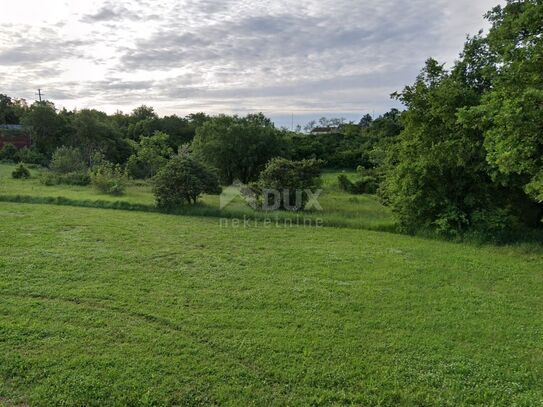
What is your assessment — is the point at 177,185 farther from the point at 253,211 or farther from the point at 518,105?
the point at 518,105

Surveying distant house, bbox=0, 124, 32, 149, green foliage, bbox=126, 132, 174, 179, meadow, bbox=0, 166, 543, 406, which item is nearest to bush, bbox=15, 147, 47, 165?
distant house, bbox=0, 124, 32, 149

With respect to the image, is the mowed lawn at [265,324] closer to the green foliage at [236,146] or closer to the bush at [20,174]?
the green foliage at [236,146]

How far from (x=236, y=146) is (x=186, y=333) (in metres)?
16.8

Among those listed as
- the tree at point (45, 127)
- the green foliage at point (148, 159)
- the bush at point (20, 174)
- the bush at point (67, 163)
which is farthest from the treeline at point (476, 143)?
the tree at point (45, 127)

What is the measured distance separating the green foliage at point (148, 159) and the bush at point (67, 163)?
2668mm

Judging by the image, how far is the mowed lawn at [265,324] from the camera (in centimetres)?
320

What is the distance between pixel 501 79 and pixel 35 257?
910 cm

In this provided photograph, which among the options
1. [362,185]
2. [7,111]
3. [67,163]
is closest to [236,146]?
[362,185]

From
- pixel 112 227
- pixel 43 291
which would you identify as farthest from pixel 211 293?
pixel 112 227

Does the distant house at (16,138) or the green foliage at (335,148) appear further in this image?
the distant house at (16,138)

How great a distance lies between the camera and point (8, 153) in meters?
28.2

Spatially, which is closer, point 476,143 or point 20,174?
point 476,143

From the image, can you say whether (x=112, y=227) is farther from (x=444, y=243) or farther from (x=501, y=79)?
(x=501, y=79)

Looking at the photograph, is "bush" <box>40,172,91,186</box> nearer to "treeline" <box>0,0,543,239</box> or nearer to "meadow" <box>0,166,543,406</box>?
"treeline" <box>0,0,543,239</box>
